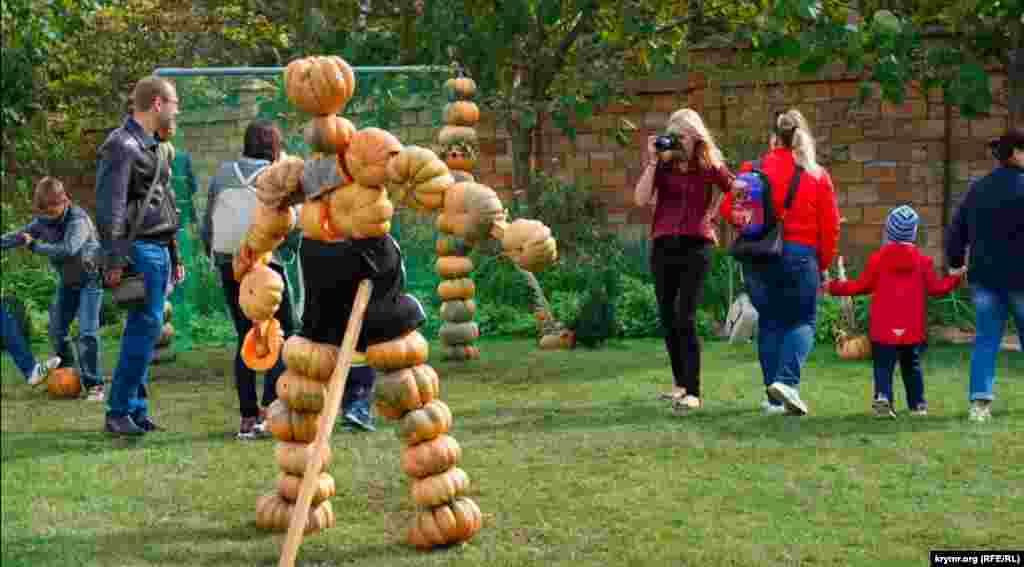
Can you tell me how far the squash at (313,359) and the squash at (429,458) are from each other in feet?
1.53

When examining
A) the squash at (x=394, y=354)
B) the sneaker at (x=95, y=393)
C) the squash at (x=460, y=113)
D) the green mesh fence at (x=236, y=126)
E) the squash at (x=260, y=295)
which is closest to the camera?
the squash at (x=394, y=354)

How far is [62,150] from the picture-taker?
1881 cm

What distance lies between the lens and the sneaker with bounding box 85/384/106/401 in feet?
32.2

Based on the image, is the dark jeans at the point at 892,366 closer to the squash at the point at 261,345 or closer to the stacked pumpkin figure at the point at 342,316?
the stacked pumpkin figure at the point at 342,316

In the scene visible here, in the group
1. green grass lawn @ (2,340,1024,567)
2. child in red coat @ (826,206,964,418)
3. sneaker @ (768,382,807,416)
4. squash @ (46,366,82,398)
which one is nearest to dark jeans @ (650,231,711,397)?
green grass lawn @ (2,340,1024,567)

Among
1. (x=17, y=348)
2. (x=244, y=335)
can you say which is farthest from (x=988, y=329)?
(x=17, y=348)

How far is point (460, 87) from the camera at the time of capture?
37.7 feet

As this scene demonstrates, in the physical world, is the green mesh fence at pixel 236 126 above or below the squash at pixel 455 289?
above

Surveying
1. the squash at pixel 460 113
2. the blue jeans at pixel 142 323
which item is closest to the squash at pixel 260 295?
the blue jeans at pixel 142 323

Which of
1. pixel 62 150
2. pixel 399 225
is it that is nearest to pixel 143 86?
pixel 399 225

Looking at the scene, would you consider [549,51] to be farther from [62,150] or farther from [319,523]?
[319,523]

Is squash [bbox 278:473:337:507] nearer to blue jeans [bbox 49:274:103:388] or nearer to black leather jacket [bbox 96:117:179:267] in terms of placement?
black leather jacket [bbox 96:117:179:267]

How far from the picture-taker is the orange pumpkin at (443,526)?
5723 millimetres

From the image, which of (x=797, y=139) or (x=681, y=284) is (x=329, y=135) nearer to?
(x=681, y=284)
